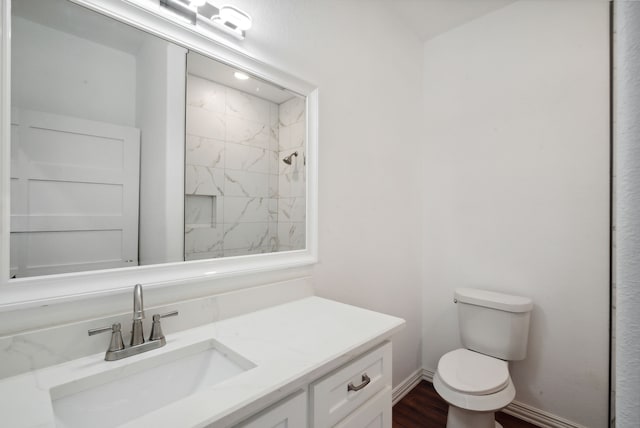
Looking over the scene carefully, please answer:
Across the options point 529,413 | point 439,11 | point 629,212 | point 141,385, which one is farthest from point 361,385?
point 439,11

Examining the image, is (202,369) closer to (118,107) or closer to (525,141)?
(118,107)

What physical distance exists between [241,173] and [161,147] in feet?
1.05

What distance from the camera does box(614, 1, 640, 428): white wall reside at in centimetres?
21

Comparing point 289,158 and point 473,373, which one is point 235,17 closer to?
point 289,158

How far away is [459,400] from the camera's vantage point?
54.5 inches

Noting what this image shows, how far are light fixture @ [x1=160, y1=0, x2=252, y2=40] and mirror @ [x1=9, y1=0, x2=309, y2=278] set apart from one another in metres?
0.11

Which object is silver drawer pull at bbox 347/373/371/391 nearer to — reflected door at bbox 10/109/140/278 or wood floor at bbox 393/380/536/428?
reflected door at bbox 10/109/140/278

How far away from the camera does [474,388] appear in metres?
1.39

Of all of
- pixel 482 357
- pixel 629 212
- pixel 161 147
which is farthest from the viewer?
pixel 482 357

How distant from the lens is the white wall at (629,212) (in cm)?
21

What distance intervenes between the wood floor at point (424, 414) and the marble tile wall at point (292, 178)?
125 centimetres

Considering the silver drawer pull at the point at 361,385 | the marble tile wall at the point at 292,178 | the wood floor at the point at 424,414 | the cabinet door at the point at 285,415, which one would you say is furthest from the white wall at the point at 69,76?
the wood floor at the point at 424,414

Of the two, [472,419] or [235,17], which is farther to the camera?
[472,419]

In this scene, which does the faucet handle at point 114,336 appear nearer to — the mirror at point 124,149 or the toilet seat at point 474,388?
the mirror at point 124,149
